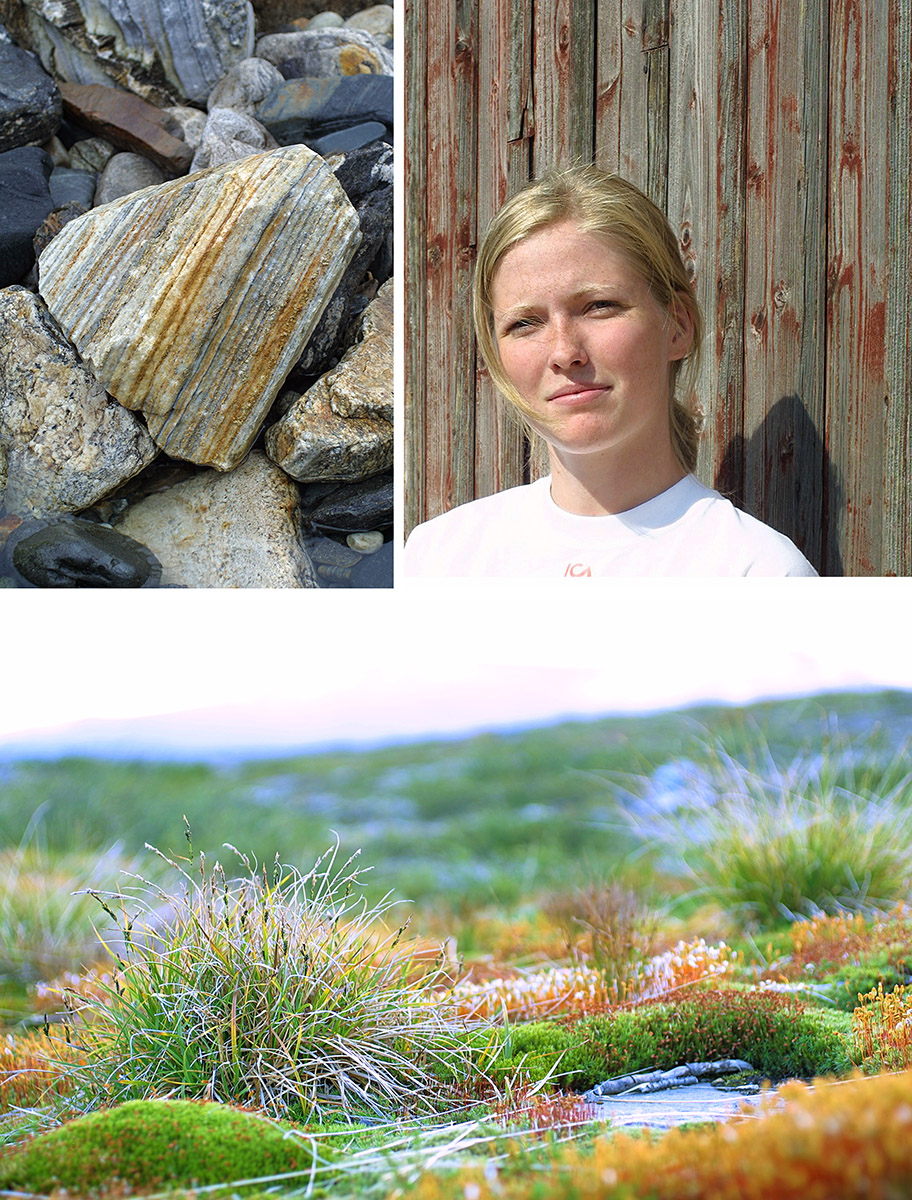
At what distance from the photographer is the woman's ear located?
7.07ft

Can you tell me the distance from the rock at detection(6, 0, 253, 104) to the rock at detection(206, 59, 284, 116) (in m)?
0.02

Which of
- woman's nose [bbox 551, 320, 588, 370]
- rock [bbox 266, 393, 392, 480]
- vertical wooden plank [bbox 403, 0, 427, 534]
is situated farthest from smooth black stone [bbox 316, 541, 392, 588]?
woman's nose [bbox 551, 320, 588, 370]

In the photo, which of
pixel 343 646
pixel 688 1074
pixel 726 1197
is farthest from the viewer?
pixel 343 646

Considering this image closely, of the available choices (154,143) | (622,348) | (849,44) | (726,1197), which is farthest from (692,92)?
(726,1197)

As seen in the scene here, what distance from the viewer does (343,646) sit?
2.65 metres

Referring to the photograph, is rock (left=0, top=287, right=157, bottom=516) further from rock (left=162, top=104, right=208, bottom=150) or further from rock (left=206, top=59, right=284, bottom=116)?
rock (left=206, top=59, right=284, bottom=116)

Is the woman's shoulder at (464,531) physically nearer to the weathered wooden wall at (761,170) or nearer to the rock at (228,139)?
the weathered wooden wall at (761,170)

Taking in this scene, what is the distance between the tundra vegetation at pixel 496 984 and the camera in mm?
1745

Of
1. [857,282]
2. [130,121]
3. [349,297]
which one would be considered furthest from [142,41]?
[857,282]

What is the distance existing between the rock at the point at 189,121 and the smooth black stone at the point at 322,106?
151 mm

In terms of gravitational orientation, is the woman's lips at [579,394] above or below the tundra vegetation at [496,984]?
above

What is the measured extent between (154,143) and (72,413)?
70 centimetres

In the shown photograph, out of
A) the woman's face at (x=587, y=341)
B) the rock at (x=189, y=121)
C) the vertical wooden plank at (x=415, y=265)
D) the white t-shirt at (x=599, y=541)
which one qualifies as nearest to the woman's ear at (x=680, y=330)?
the woman's face at (x=587, y=341)

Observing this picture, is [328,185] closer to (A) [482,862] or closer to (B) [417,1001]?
(B) [417,1001]
